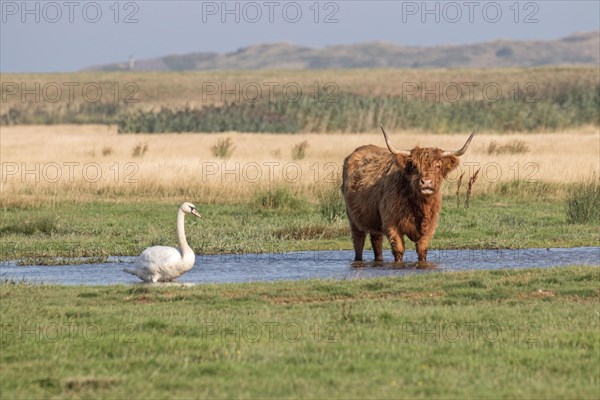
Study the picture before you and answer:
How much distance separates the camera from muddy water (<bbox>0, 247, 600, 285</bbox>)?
14.0 metres

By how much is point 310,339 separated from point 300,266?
5.78 m

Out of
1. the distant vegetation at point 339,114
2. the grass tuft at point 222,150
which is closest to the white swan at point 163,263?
the grass tuft at point 222,150

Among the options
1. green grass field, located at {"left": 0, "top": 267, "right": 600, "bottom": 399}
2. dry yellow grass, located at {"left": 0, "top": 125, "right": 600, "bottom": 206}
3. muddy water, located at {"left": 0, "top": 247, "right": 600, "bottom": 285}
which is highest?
dry yellow grass, located at {"left": 0, "top": 125, "right": 600, "bottom": 206}

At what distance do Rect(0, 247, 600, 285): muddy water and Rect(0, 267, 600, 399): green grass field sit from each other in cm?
165

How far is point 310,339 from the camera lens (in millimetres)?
9195

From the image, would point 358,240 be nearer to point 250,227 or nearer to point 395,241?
point 395,241

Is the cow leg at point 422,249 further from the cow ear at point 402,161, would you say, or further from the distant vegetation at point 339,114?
the distant vegetation at point 339,114

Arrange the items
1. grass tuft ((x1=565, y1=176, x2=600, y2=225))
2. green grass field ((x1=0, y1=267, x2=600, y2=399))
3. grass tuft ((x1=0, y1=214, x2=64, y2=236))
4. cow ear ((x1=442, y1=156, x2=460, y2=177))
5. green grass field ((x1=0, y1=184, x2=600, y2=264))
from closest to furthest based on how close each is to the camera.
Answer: green grass field ((x1=0, y1=267, x2=600, y2=399)), cow ear ((x1=442, y1=156, x2=460, y2=177)), green grass field ((x1=0, y1=184, x2=600, y2=264)), grass tuft ((x1=0, y1=214, x2=64, y2=236)), grass tuft ((x1=565, y1=176, x2=600, y2=225))

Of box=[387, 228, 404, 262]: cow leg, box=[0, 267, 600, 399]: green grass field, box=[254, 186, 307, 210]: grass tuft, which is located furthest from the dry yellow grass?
box=[0, 267, 600, 399]: green grass field

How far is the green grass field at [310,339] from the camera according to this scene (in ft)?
25.3

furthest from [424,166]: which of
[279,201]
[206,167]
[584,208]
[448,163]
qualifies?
[206,167]

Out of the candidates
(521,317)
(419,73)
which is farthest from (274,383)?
(419,73)

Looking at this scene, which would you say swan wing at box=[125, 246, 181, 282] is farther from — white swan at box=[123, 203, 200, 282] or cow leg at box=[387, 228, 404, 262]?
cow leg at box=[387, 228, 404, 262]

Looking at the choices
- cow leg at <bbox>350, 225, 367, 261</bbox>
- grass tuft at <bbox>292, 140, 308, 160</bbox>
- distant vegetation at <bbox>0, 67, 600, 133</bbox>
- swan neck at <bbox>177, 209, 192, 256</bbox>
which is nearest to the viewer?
swan neck at <bbox>177, 209, 192, 256</bbox>
